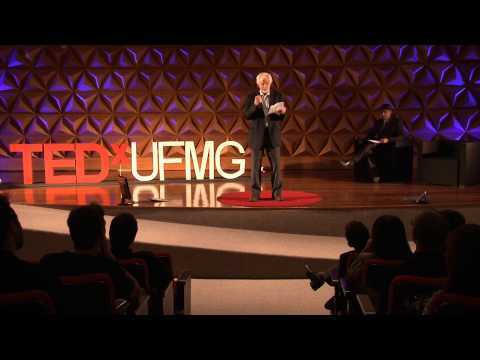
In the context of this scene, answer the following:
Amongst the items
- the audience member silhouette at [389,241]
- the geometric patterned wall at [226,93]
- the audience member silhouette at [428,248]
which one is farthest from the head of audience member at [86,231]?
the geometric patterned wall at [226,93]

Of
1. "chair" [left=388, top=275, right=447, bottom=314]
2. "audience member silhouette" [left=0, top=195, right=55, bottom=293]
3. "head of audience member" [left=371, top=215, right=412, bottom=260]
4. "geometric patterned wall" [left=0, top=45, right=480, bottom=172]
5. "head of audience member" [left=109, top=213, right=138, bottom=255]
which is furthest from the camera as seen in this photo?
"geometric patterned wall" [left=0, top=45, right=480, bottom=172]

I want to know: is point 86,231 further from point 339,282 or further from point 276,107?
point 276,107

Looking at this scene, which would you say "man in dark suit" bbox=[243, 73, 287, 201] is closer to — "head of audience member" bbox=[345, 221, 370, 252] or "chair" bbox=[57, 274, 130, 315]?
"head of audience member" bbox=[345, 221, 370, 252]

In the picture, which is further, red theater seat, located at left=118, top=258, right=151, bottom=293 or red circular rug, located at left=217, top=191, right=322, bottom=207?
red circular rug, located at left=217, top=191, right=322, bottom=207

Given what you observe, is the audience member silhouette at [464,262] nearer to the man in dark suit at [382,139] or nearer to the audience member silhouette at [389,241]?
the audience member silhouette at [389,241]

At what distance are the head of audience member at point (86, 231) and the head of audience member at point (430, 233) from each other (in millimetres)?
1549

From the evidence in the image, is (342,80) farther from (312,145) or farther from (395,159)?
(395,159)

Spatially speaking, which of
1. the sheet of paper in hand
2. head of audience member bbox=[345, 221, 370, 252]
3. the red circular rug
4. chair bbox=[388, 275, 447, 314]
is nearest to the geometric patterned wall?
the red circular rug

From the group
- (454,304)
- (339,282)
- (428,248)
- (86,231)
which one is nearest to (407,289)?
(428,248)

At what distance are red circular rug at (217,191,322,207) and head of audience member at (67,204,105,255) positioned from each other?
3.41 meters

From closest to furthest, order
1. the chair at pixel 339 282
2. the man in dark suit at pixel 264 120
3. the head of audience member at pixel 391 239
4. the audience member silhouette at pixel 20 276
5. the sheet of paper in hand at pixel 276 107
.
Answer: the audience member silhouette at pixel 20 276, the head of audience member at pixel 391 239, the chair at pixel 339 282, the sheet of paper in hand at pixel 276 107, the man in dark suit at pixel 264 120

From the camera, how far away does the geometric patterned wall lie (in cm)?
1029

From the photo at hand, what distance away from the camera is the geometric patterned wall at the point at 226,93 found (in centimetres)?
1029

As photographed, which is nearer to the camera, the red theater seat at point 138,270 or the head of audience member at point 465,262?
the head of audience member at point 465,262
